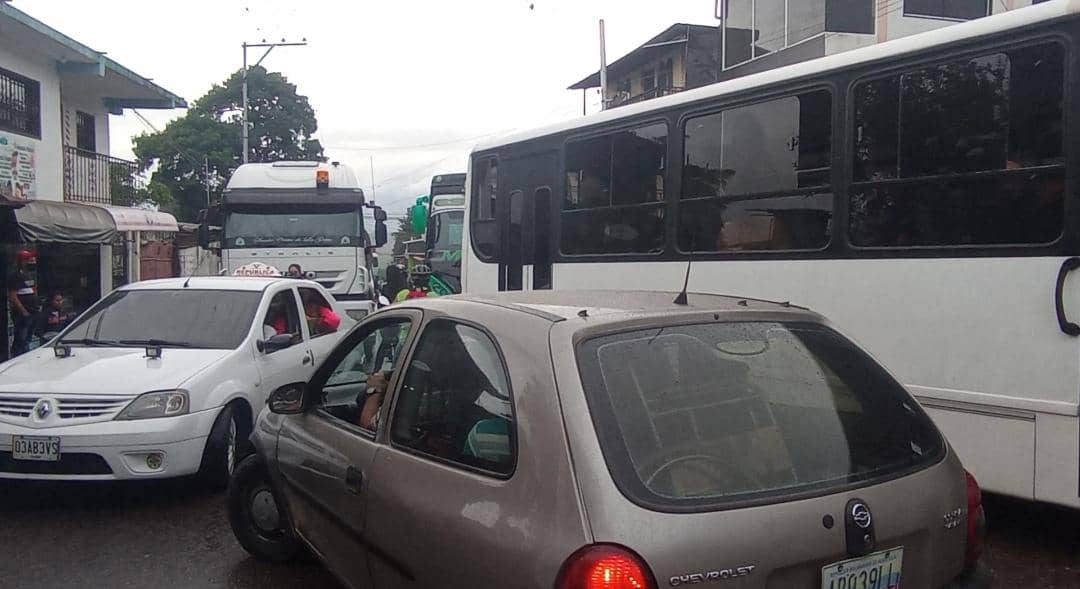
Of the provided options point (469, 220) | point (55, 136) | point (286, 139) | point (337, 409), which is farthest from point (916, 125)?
point (286, 139)

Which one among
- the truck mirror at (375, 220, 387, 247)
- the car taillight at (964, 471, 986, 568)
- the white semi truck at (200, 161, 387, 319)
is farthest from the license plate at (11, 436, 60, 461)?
the truck mirror at (375, 220, 387, 247)

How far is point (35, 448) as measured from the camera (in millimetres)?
5480

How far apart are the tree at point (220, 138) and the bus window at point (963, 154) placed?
40.4 metres

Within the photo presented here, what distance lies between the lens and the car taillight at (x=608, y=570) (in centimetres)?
220

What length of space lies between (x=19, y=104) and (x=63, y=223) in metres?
3.15

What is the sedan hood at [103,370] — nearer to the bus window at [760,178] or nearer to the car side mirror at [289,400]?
the car side mirror at [289,400]

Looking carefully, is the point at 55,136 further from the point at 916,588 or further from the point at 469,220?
the point at 916,588

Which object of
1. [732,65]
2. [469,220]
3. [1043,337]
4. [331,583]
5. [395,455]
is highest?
[732,65]

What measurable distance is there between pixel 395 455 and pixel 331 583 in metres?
1.82

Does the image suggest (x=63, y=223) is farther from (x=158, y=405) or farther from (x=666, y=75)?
(x=666, y=75)

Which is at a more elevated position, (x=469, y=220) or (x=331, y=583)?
(x=469, y=220)

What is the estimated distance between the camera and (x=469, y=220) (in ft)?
31.4

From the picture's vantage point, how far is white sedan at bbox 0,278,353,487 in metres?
5.52

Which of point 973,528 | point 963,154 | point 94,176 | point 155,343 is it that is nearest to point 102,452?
point 155,343
